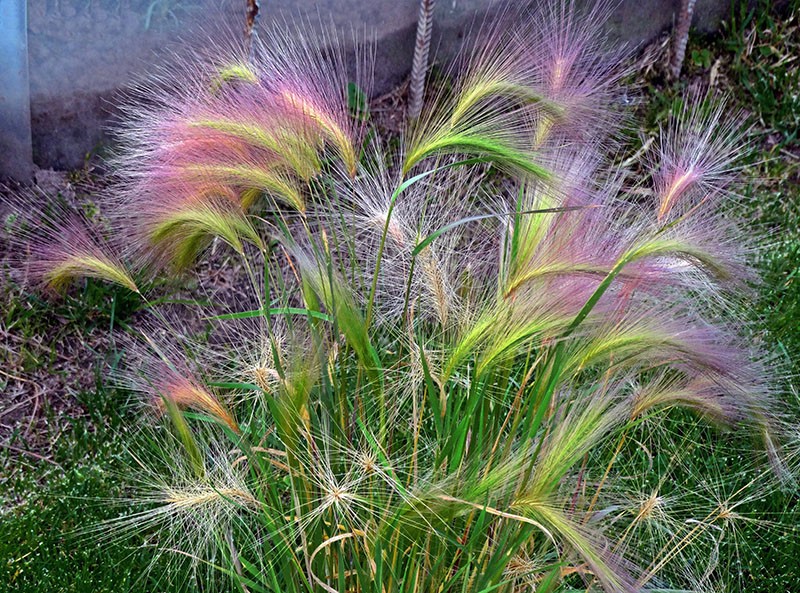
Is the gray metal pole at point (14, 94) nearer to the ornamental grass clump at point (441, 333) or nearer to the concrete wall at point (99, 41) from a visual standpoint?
the concrete wall at point (99, 41)

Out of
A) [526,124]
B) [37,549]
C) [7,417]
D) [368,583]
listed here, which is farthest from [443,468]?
[7,417]

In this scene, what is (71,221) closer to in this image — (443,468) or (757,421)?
(443,468)

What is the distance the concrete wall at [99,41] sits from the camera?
3.54m

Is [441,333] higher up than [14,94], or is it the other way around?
[441,333]

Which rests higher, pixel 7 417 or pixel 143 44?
pixel 143 44

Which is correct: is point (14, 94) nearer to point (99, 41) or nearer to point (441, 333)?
point (99, 41)

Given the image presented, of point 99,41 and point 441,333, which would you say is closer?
point 441,333

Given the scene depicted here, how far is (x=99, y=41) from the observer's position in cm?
357

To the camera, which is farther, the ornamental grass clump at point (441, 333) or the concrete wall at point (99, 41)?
the concrete wall at point (99, 41)

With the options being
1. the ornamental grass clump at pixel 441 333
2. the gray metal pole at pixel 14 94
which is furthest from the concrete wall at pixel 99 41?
the ornamental grass clump at pixel 441 333

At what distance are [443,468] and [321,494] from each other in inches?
10.0

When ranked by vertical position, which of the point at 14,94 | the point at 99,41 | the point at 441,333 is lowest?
the point at 14,94

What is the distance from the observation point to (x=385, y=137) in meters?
3.94

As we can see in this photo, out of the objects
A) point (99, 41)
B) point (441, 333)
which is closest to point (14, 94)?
point (99, 41)
